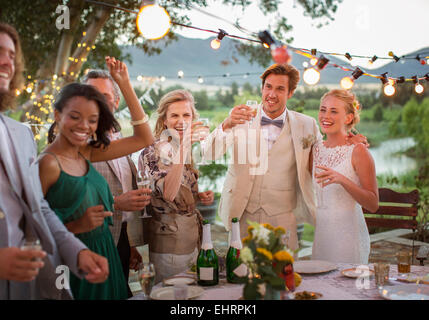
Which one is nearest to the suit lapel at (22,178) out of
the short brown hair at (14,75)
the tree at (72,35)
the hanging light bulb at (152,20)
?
the short brown hair at (14,75)

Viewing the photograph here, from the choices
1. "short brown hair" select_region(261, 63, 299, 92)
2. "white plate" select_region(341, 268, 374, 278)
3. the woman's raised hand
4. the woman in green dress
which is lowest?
"white plate" select_region(341, 268, 374, 278)

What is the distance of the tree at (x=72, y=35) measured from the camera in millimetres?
5668

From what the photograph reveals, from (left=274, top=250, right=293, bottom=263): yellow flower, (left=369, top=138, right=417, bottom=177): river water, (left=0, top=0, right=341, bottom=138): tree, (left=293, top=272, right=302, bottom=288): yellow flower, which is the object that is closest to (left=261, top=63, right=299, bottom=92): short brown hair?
(left=293, top=272, right=302, bottom=288): yellow flower

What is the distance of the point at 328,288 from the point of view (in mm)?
1732

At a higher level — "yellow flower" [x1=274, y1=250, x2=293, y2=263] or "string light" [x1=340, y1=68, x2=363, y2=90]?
"string light" [x1=340, y1=68, x2=363, y2=90]

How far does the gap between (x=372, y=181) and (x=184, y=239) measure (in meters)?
1.15

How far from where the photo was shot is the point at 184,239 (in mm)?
2254

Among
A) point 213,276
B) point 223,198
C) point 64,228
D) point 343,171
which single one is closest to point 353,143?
point 343,171

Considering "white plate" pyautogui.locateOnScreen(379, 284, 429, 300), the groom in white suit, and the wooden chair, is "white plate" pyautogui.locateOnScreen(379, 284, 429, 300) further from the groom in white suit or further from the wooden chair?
the wooden chair

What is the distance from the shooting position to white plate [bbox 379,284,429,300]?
158 cm

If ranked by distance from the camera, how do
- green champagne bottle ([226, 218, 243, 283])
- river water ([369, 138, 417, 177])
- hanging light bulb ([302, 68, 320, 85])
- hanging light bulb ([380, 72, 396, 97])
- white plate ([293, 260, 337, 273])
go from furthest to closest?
river water ([369, 138, 417, 177])
hanging light bulb ([380, 72, 396, 97])
hanging light bulb ([302, 68, 320, 85])
white plate ([293, 260, 337, 273])
green champagne bottle ([226, 218, 243, 283])

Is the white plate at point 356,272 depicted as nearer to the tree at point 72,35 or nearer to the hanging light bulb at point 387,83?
the hanging light bulb at point 387,83

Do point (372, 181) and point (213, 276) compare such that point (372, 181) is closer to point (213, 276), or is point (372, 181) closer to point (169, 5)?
point (213, 276)

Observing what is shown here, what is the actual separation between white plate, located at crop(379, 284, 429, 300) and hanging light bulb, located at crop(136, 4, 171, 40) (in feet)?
4.23
